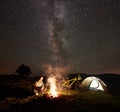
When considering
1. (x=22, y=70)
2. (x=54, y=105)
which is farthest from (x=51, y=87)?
(x=22, y=70)

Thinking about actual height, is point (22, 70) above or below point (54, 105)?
above

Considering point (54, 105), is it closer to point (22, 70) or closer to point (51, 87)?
point (51, 87)

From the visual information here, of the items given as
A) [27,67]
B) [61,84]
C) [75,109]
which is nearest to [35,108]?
[75,109]

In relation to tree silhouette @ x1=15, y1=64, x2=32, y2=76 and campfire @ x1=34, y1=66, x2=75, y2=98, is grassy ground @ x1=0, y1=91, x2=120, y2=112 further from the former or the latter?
tree silhouette @ x1=15, y1=64, x2=32, y2=76

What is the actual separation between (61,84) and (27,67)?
48.7 m

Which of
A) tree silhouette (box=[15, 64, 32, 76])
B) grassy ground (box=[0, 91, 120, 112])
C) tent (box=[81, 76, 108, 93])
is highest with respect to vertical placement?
tree silhouette (box=[15, 64, 32, 76])

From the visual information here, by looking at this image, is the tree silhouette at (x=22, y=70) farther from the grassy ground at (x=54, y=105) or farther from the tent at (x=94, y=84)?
the grassy ground at (x=54, y=105)

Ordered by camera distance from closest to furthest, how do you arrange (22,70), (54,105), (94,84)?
1. (54,105)
2. (94,84)
3. (22,70)

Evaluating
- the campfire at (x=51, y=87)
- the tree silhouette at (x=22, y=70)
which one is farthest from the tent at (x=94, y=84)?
the tree silhouette at (x=22, y=70)

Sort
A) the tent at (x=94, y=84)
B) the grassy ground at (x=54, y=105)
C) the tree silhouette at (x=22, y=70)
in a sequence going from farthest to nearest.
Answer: the tree silhouette at (x=22, y=70), the tent at (x=94, y=84), the grassy ground at (x=54, y=105)

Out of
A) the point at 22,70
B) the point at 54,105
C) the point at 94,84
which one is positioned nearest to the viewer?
the point at 54,105

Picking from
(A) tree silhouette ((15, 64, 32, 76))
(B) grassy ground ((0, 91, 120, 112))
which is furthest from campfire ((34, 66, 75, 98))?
(A) tree silhouette ((15, 64, 32, 76))

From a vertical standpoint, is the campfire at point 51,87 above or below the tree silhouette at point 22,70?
below

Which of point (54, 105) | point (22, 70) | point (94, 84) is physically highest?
A: point (22, 70)
